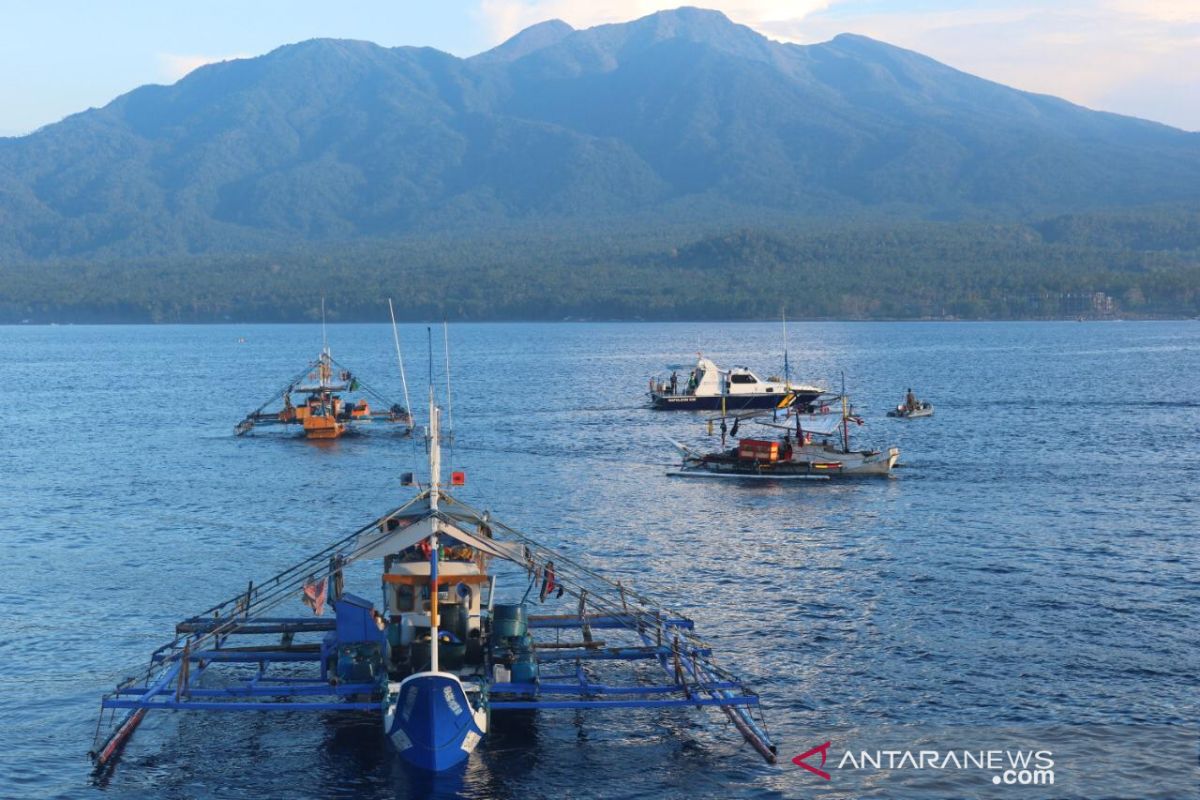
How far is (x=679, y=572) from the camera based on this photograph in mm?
52875

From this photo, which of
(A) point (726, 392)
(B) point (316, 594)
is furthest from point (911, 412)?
(B) point (316, 594)

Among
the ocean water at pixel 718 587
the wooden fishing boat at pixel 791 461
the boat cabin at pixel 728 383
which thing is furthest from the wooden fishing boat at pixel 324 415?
the wooden fishing boat at pixel 791 461

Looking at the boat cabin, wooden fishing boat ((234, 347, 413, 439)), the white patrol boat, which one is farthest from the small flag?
the boat cabin

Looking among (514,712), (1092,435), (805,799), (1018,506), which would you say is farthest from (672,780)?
(1092,435)

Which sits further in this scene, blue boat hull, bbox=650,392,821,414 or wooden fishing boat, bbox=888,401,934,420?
blue boat hull, bbox=650,392,821,414

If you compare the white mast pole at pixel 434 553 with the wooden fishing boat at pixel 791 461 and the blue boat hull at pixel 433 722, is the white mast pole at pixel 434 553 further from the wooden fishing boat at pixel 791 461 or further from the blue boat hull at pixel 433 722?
the wooden fishing boat at pixel 791 461

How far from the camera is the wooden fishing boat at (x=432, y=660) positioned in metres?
32.7

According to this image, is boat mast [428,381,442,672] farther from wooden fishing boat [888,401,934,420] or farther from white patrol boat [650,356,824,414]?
wooden fishing boat [888,401,934,420]

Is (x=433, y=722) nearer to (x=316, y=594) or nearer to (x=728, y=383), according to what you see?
(x=316, y=594)

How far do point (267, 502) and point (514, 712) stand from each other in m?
37.8

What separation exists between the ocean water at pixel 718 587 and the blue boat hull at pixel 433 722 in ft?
2.19

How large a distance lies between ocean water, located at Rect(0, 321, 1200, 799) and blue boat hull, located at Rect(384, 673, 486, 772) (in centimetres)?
67

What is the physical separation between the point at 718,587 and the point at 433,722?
20.0m

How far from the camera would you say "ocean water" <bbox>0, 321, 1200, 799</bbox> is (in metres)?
33.7
